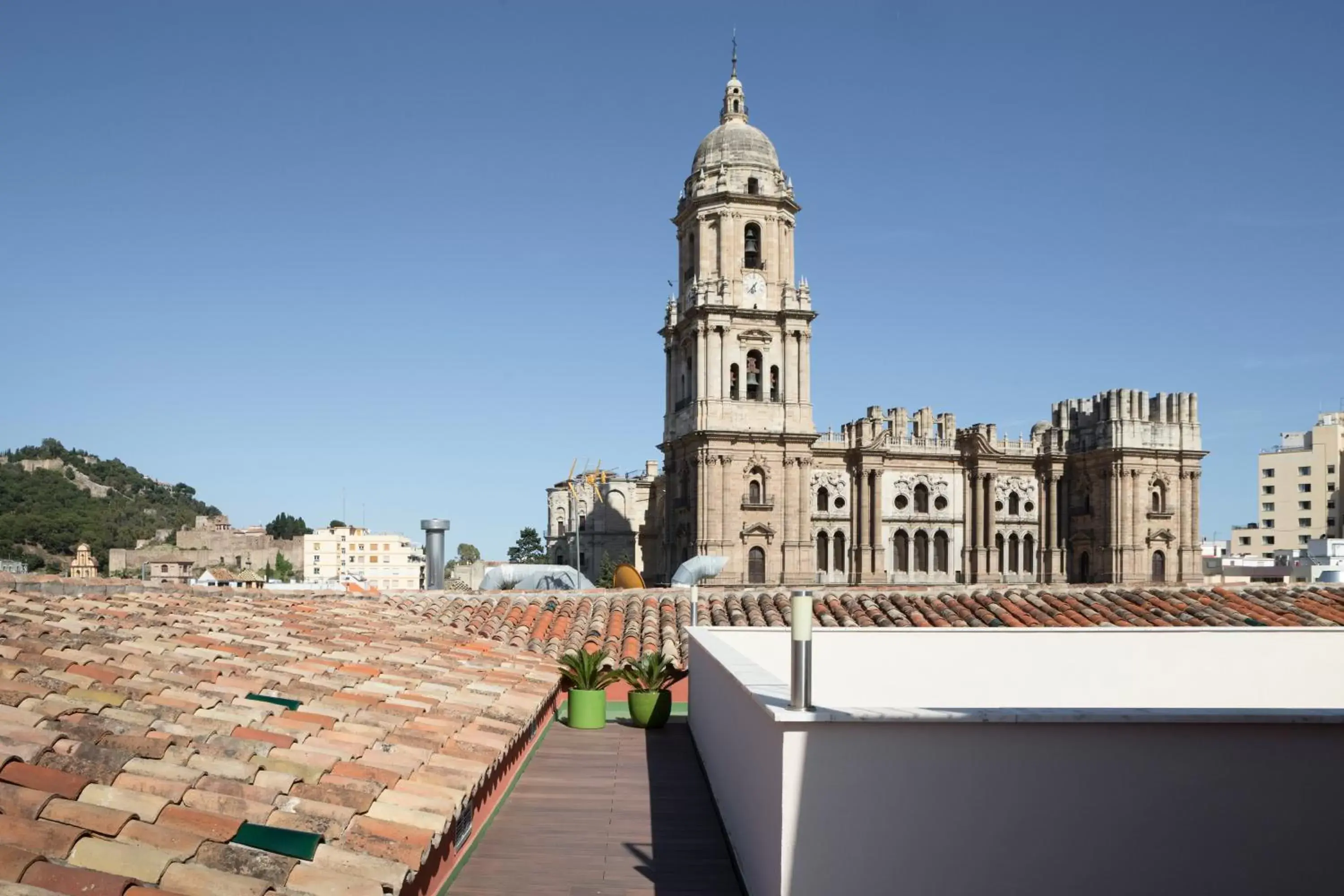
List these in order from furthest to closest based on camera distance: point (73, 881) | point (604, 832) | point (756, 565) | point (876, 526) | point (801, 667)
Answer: point (876, 526), point (756, 565), point (604, 832), point (801, 667), point (73, 881)

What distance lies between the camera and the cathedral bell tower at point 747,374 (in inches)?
2233

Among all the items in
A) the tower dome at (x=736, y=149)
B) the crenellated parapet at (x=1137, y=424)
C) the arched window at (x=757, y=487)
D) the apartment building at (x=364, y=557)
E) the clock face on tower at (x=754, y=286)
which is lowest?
the apartment building at (x=364, y=557)

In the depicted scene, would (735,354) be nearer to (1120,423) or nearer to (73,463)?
(1120,423)

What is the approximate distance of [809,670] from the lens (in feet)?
18.5

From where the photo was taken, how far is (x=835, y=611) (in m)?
20.5

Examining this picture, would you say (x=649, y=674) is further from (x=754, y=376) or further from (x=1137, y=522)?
(x=1137, y=522)

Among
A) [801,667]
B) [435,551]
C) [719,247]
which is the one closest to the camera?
[801,667]

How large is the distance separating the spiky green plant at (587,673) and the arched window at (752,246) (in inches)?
1848

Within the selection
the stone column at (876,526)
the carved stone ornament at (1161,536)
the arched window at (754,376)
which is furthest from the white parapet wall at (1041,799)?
the carved stone ornament at (1161,536)

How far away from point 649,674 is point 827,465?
52.1m

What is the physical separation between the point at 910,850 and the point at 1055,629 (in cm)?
681

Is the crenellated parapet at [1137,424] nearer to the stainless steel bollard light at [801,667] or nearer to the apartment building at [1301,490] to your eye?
the apartment building at [1301,490]

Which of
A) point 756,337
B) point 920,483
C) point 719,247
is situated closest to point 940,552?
point 920,483

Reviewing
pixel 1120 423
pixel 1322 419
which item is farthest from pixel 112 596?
pixel 1322 419
